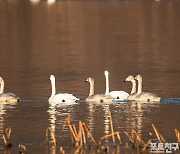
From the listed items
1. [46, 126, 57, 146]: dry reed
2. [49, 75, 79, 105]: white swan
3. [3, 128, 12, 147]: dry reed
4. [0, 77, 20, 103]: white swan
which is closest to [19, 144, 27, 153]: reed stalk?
[3, 128, 12, 147]: dry reed

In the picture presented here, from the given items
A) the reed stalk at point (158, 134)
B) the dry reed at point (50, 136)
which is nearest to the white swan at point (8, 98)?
the dry reed at point (50, 136)

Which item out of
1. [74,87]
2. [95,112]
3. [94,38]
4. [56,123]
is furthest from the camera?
[94,38]

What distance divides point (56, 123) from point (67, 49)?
2715cm

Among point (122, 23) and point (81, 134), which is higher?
point (122, 23)

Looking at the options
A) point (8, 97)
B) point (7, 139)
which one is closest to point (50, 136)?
point (7, 139)

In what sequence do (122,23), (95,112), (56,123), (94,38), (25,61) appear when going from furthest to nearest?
(122,23), (94,38), (25,61), (95,112), (56,123)

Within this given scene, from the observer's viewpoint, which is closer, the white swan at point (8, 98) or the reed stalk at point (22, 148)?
the reed stalk at point (22, 148)

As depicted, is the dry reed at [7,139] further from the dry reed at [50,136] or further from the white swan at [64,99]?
the white swan at [64,99]

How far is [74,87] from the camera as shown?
34781mm

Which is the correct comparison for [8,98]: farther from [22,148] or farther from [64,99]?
[22,148]

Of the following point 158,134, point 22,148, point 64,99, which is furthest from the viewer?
point 64,99

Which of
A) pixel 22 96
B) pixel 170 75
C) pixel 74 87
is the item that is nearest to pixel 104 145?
pixel 22 96

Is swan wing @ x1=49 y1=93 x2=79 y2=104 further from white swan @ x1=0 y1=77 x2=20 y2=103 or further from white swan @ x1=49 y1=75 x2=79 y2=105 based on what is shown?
white swan @ x1=0 y1=77 x2=20 y2=103

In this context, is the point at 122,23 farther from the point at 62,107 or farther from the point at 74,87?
the point at 62,107
